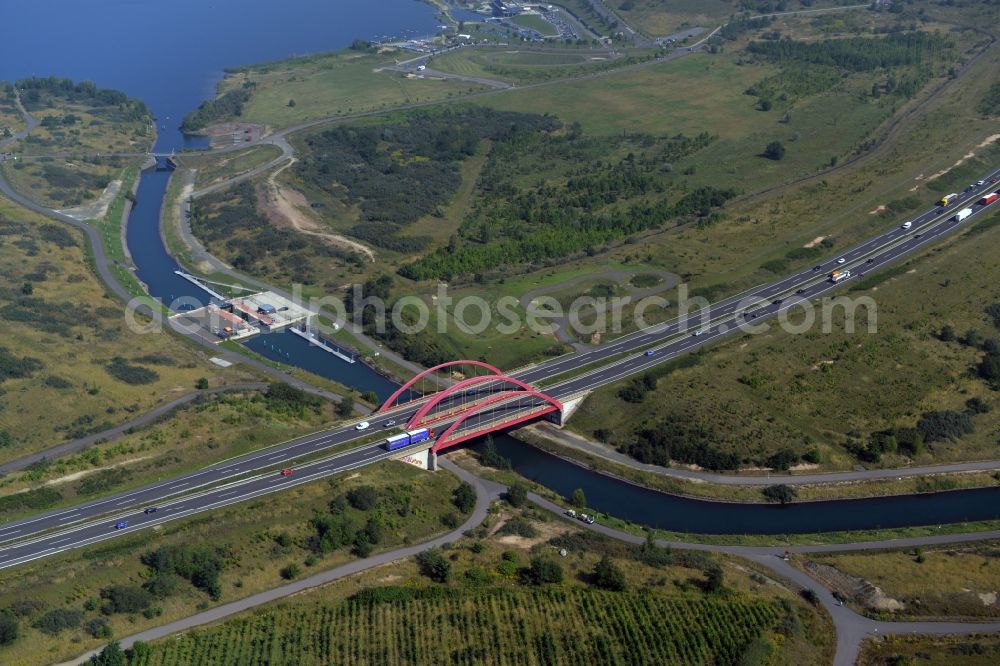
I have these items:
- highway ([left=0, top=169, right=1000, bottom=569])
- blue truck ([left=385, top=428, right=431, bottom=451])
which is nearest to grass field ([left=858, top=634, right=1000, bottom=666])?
highway ([left=0, top=169, right=1000, bottom=569])

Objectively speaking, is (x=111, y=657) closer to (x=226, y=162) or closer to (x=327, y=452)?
(x=327, y=452)

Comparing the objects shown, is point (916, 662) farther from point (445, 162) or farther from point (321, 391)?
point (445, 162)

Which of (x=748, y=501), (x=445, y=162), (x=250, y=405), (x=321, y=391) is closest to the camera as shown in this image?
(x=748, y=501)

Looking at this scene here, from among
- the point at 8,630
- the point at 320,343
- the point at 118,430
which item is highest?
the point at 320,343

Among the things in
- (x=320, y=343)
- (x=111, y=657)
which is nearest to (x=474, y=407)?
(x=320, y=343)

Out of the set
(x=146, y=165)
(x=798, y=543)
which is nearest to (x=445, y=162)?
(x=146, y=165)
